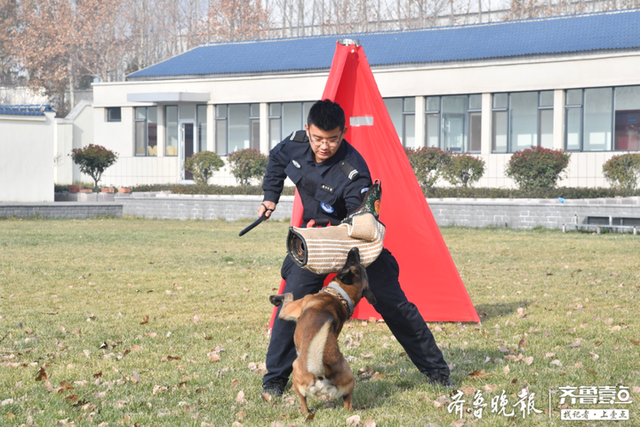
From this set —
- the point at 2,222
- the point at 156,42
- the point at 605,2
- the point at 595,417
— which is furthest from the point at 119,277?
the point at 156,42

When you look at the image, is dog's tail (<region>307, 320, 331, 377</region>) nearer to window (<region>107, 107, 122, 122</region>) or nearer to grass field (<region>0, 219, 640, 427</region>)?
grass field (<region>0, 219, 640, 427</region>)

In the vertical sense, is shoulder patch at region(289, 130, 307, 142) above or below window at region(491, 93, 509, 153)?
below

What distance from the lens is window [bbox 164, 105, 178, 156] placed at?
1324 inches

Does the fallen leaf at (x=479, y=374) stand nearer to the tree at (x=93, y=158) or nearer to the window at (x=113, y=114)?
the tree at (x=93, y=158)

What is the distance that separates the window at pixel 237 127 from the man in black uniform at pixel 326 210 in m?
27.3

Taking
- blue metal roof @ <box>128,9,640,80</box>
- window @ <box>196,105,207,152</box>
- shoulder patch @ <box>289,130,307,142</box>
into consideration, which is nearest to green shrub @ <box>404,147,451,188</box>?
blue metal roof @ <box>128,9,640,80</box>

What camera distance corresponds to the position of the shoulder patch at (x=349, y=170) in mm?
4652

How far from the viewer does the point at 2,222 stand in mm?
20641

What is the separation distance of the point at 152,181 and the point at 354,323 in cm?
2792

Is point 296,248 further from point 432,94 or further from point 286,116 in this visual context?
point 286,116

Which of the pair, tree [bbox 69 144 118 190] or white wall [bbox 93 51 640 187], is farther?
tree [bbox 69 144 118 190]

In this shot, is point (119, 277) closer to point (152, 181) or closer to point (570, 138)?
point (570, 138)

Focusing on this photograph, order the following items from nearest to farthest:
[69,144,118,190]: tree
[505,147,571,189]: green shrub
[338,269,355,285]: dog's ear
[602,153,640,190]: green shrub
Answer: [338,269,355,285]: dog's ear, [602,153,640,190]: green shrub, [505,147,571,189]: green shrub, [69,144,118,190]: tree

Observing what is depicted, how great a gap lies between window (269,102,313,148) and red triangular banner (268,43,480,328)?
23891mm
